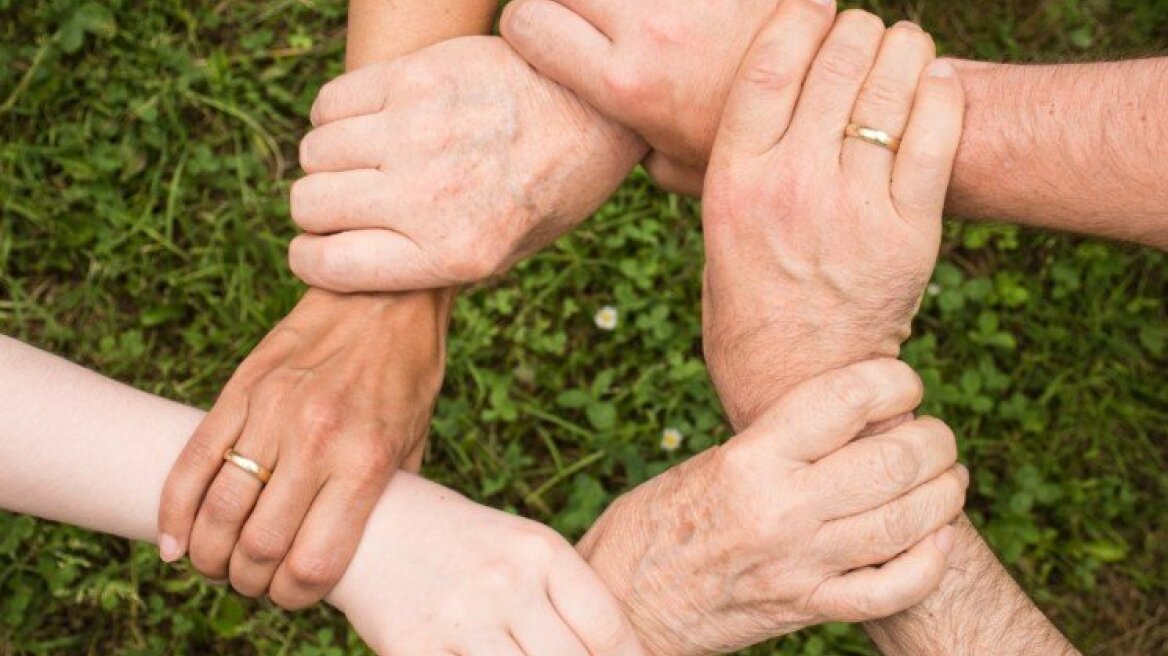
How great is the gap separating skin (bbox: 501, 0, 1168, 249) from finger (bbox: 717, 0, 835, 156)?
0.08 m

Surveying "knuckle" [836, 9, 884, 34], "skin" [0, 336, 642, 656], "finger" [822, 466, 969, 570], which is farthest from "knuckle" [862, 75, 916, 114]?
"skin" [0, 336, 642, 656]

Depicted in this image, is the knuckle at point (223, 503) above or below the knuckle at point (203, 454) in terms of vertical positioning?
below

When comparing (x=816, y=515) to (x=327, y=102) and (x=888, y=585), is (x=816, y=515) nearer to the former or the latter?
(x=888, y=585)

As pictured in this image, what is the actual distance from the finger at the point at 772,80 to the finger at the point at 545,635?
978 millimetres

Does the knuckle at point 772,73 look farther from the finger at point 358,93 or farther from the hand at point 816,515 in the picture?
the finger at point 358,93

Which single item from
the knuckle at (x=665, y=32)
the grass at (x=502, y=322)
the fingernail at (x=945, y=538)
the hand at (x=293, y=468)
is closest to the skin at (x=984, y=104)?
the knuckle at (x=665, y=32)

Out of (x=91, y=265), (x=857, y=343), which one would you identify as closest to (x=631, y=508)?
(x=857, y=343)

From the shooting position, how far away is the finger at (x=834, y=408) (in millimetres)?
2072

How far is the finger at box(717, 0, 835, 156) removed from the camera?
2184 mm

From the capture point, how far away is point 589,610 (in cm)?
216

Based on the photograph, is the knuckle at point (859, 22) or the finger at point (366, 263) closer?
the knuckle at point (859, 22)

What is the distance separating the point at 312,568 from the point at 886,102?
4.74 feet

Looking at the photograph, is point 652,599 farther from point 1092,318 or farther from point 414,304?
point 1092,318

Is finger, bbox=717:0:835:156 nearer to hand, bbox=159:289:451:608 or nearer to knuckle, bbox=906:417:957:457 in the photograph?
knuckle, bbox=906:417:957:457
